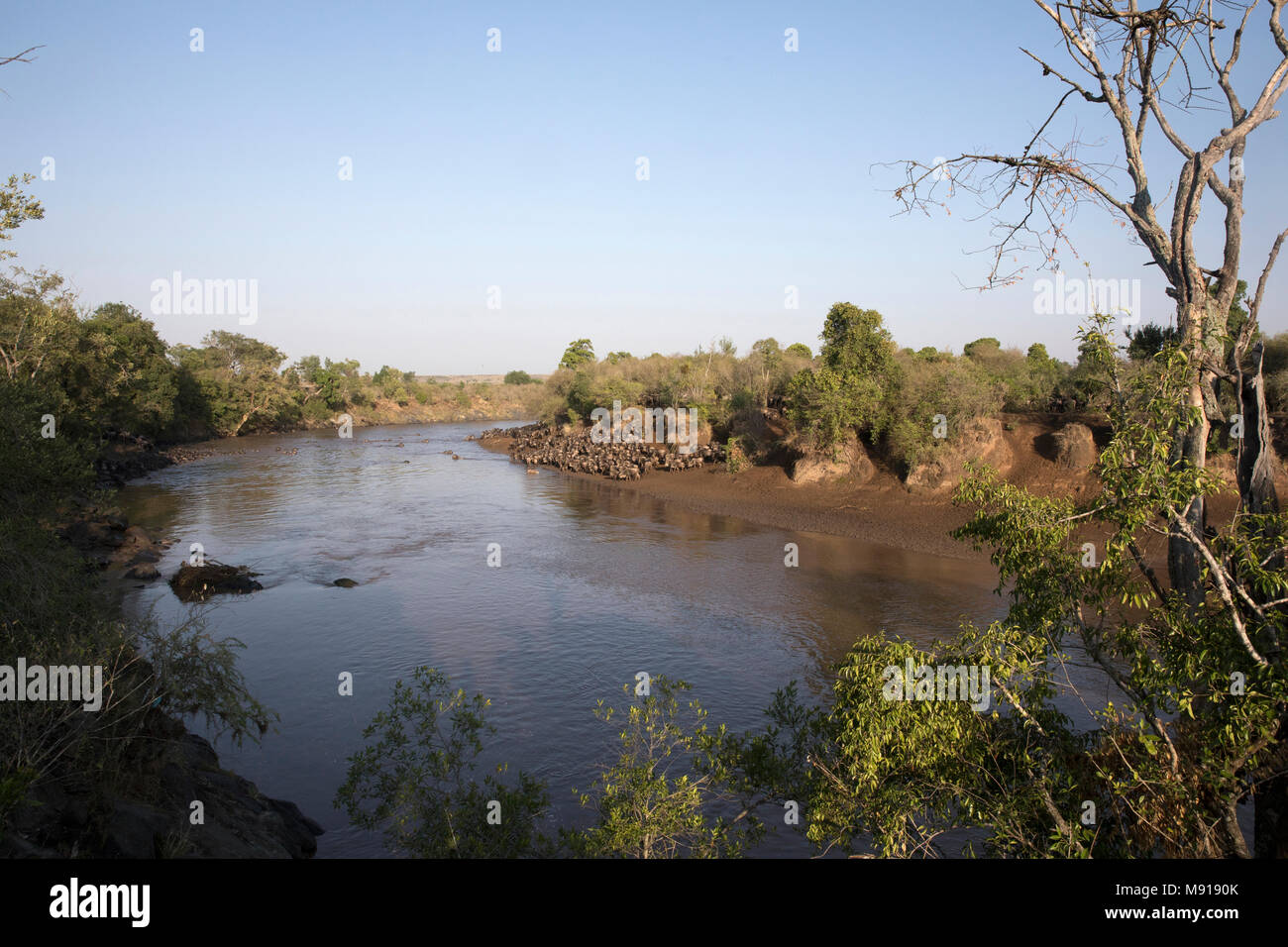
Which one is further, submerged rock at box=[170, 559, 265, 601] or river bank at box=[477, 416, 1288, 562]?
river bank at box=[477, 416, 1288, 562]

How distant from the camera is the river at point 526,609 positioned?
40.2ft

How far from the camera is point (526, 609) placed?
19500 millimetres

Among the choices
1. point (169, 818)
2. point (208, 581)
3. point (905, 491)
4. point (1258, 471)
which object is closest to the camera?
point (1258, 471)

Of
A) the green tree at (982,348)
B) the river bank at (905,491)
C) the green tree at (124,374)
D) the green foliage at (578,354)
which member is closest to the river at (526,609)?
the river bank at (905,491)

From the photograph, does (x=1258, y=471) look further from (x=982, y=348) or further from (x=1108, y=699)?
(x=982, y=348)

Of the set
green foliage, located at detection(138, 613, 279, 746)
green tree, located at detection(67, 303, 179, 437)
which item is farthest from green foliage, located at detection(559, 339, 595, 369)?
green foliage, located at detection(138, 613, 279, 746)

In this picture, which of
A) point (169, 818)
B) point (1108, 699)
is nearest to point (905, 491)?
point (1108, 699)

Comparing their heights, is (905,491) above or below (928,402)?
below

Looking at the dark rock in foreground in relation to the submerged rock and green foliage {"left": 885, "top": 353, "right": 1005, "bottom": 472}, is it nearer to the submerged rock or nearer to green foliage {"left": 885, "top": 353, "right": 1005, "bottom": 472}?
the submerged rock

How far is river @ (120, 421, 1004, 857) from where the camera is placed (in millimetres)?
12258

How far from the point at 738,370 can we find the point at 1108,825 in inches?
1574

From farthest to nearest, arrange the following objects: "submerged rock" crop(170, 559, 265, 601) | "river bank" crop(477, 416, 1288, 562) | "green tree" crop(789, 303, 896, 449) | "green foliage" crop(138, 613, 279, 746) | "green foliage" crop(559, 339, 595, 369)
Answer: "green foliage" crop(559, 339, 595, 369) < "green tree" crop(789, 303, 896, 449) < "river bank" crop(477, 416, 1288, 562) < "submerged rock" crop(170, 559, 265, 601) < "green foliage" crop(138, 613, 279, 746)

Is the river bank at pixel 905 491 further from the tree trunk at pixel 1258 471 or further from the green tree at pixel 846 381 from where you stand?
the tree trunk at pixel 1258 471
